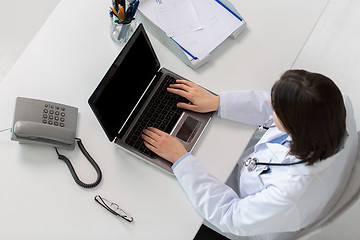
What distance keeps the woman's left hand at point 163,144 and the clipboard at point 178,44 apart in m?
0.28

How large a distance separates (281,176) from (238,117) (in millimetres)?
291

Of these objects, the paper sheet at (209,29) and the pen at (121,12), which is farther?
the paper sheet at (209,29)

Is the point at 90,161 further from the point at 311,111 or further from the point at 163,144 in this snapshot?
the point at 311,111

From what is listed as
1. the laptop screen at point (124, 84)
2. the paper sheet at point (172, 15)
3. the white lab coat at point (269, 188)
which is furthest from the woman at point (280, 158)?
the paper sheet at point (172, 15)

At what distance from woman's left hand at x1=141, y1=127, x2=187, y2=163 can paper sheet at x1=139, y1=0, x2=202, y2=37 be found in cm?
37

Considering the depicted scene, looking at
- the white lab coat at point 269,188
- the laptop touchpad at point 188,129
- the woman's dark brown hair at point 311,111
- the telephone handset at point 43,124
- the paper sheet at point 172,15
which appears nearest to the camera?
the woman's dark brown hair at point 311,111

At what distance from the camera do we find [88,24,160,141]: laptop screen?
113cm

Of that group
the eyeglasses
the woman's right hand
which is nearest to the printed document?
the woman's right hand

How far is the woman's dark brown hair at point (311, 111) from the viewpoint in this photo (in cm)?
93

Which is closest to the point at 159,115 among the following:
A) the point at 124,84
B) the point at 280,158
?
the point at 124,84

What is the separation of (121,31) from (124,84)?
233mm

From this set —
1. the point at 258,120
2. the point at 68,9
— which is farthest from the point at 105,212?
the point at 68,9

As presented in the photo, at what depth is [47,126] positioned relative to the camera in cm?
118

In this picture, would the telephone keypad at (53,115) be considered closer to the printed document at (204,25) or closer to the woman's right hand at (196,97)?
the woman's right hand at (196,97)
